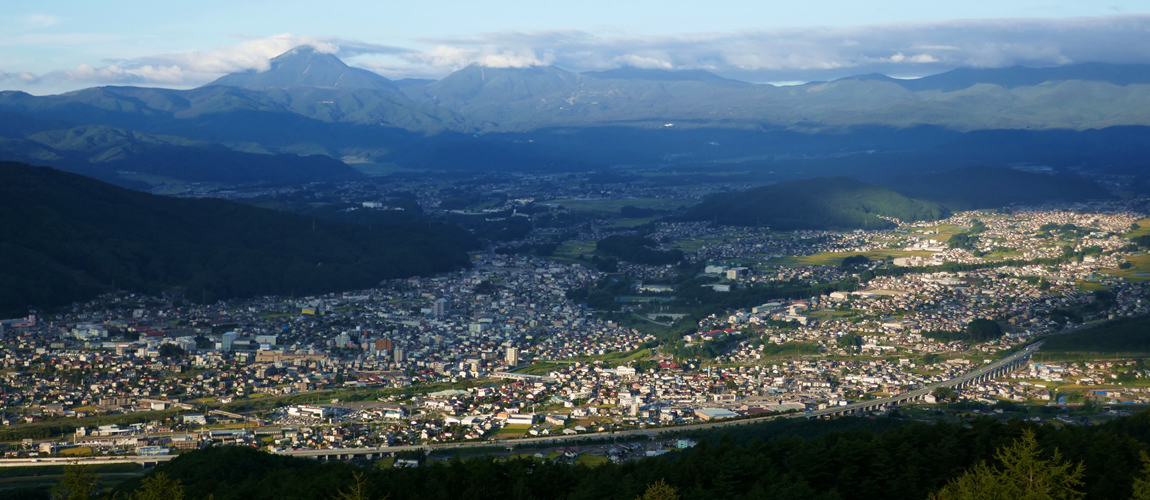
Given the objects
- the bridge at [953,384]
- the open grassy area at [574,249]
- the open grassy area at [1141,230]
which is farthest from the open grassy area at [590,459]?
the open grassy area at [1141,230]

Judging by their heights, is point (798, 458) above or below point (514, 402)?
above

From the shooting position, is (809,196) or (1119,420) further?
(809,196)

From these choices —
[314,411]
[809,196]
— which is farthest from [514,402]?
[809,196]

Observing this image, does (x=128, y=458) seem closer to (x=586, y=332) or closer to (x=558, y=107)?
(x=586, y=332)

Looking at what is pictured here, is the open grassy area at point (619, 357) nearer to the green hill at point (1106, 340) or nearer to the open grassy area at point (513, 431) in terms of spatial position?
the open grassy area at point (513, 431)

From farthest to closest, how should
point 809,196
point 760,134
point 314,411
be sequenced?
point 760,134, point 809,196, point 314,411

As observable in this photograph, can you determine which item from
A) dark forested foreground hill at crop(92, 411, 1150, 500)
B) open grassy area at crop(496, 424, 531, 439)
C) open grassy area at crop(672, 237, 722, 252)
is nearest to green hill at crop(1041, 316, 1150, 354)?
dark forested foreground hill at crop(92, 411, 1150, 500)
